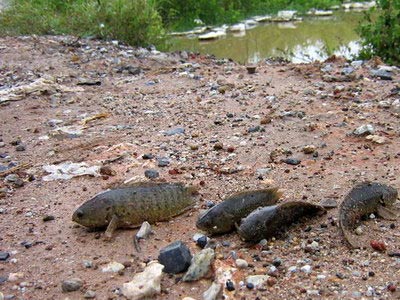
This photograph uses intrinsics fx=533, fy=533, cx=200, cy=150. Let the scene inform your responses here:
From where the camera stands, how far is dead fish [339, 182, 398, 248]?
9.63 feet

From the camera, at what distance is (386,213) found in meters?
3.09

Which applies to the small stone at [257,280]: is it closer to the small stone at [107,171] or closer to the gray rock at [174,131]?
the small stone at [107,171]

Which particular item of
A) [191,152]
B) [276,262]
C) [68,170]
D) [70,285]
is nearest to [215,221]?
[276,262]

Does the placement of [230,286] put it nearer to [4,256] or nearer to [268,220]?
[268,220]

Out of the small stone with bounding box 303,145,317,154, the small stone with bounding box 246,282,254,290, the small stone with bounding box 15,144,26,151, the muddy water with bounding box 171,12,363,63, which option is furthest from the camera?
the muddy water with bounding box 171,12,363,63

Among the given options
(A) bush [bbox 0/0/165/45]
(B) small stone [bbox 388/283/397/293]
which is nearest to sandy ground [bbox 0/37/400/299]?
(B) small stone [bbox 388/283/397/293]

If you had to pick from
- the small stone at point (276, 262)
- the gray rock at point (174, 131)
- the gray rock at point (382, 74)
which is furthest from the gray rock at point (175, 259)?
the gray rock at point (382, 74)

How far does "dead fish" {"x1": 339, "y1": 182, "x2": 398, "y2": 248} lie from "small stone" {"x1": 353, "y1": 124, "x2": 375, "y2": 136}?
1200 mm

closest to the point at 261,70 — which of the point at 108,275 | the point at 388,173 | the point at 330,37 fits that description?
the point at 388,173

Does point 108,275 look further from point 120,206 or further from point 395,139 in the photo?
point 395,139

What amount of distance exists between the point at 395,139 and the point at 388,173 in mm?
730

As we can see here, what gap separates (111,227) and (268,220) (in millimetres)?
894

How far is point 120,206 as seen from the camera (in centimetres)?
310

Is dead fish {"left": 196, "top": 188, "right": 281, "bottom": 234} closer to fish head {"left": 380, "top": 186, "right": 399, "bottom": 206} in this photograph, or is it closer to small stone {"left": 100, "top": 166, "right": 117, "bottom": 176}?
fish head {"left": 380, "top": 186, "right": 399, "bottom": 206}
